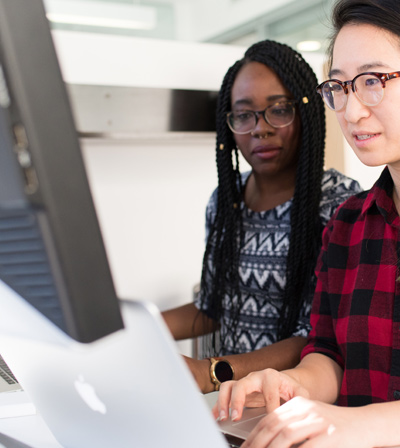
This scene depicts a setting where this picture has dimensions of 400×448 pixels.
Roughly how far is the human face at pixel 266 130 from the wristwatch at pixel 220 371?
469 mm

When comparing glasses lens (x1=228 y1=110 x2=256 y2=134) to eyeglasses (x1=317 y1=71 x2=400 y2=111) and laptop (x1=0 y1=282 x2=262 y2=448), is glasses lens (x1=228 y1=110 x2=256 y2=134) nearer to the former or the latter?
eyeglasses (x1=317 y1=71 x2=400 y2=111)

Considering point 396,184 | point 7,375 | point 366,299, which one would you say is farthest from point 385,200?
point 7,375

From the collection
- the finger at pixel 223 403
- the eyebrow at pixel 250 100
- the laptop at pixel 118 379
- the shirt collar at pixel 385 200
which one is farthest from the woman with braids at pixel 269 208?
the laptop at pixel 118 379

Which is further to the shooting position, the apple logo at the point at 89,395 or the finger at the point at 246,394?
the finger at the point at 246,394

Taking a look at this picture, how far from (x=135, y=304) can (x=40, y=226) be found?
3.2 inches

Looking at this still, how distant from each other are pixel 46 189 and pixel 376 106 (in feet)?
2.19

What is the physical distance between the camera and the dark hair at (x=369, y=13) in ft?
2.77

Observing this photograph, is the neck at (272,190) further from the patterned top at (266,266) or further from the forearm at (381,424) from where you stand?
the forearm at (381,424)

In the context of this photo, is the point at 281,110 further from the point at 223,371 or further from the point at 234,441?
the point at 234,441

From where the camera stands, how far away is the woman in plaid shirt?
837 mm

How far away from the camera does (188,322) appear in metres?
1.46

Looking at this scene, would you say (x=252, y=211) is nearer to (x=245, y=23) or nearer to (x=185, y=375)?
(x=185, y=375)

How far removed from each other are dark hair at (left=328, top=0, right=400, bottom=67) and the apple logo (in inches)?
26.1

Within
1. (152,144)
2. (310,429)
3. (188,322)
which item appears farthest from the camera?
(152,144)
